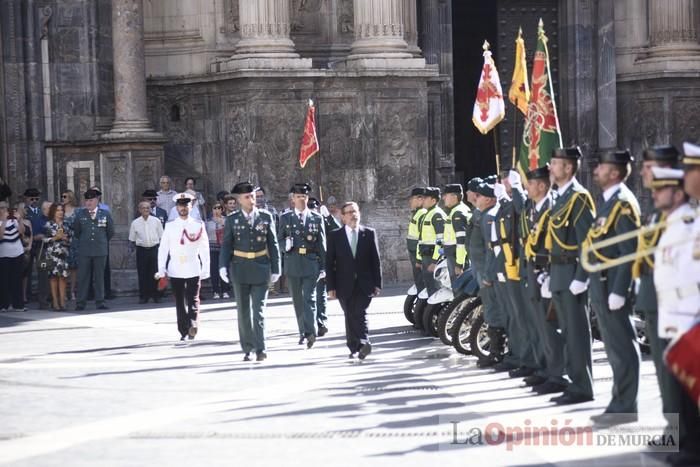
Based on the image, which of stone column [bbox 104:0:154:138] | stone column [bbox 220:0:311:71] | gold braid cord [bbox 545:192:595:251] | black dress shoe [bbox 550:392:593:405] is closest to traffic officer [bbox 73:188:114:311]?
stone column [bbox 104:0:154:138]

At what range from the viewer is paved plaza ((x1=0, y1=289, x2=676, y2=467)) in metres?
11.7

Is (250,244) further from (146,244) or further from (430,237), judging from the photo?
(146,244)

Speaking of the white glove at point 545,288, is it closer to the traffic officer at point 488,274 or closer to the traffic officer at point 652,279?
the traffic officer at point 488,274

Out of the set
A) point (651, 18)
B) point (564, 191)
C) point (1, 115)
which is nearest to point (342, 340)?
point (564, 191)

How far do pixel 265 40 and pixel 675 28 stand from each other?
826 cm

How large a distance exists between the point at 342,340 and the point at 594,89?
43.9ft

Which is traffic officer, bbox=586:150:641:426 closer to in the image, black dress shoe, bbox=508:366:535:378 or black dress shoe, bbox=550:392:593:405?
black dress shoe, bbox=550:392:593:405

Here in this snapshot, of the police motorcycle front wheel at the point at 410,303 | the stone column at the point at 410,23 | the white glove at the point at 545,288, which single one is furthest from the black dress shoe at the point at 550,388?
the stone column at the point at 410,23

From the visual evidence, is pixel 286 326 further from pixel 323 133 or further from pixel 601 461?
pixel 601 461

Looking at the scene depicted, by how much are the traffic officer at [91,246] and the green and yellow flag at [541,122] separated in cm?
1041

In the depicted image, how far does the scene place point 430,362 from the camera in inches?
684

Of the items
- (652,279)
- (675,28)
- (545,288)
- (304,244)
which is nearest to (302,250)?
(304,244)

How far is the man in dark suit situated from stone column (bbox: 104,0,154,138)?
10.4 meters

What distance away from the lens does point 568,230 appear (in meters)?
13.9
